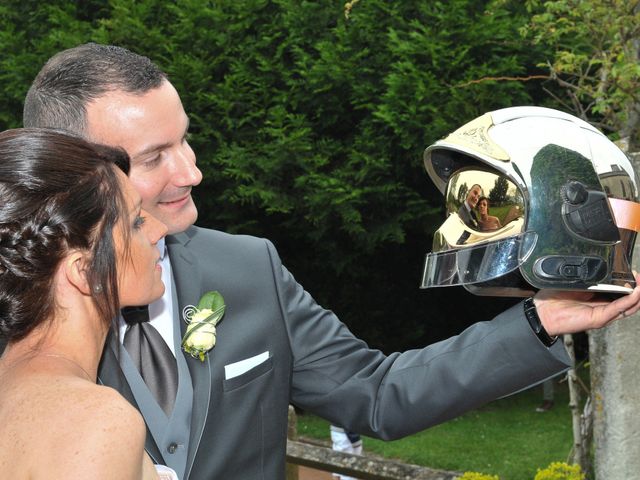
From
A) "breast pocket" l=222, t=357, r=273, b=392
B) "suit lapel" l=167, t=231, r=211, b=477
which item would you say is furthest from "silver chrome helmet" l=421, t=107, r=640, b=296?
"suit lapel" l=167, t=231, r=211, b=477

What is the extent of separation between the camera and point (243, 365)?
294 cm

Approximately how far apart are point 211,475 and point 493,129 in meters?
1.29

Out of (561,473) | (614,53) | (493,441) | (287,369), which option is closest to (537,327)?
(287,369)

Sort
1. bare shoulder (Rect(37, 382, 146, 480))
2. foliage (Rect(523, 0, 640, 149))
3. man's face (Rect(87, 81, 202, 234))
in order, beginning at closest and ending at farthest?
1. bare shoulder (Rect(37, 382, 146, 480))
2. man's face (Rect(87, 81, 202, 234))
3. foliage (Rect(523, 0, 640, 149))

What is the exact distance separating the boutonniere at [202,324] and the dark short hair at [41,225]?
670 mm

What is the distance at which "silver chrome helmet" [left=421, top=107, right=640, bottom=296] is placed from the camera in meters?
2.57

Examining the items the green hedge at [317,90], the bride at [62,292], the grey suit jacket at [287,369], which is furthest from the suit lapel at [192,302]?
the green hedge at [317,90]

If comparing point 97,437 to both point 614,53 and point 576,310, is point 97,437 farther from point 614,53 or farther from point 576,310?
point 614,53

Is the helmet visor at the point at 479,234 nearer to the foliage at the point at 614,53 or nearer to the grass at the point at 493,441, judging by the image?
the foliage at the point at 614,53

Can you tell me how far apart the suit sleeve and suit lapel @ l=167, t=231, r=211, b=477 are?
11.1 inches

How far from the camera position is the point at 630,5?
5.93 metres

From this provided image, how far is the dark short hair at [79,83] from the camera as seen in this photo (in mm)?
2840

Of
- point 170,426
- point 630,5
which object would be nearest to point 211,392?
point 170,426

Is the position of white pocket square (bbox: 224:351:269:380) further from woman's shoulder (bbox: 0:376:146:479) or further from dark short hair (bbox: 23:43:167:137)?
woman's shoulder (bbox: 0:376:146:479)
